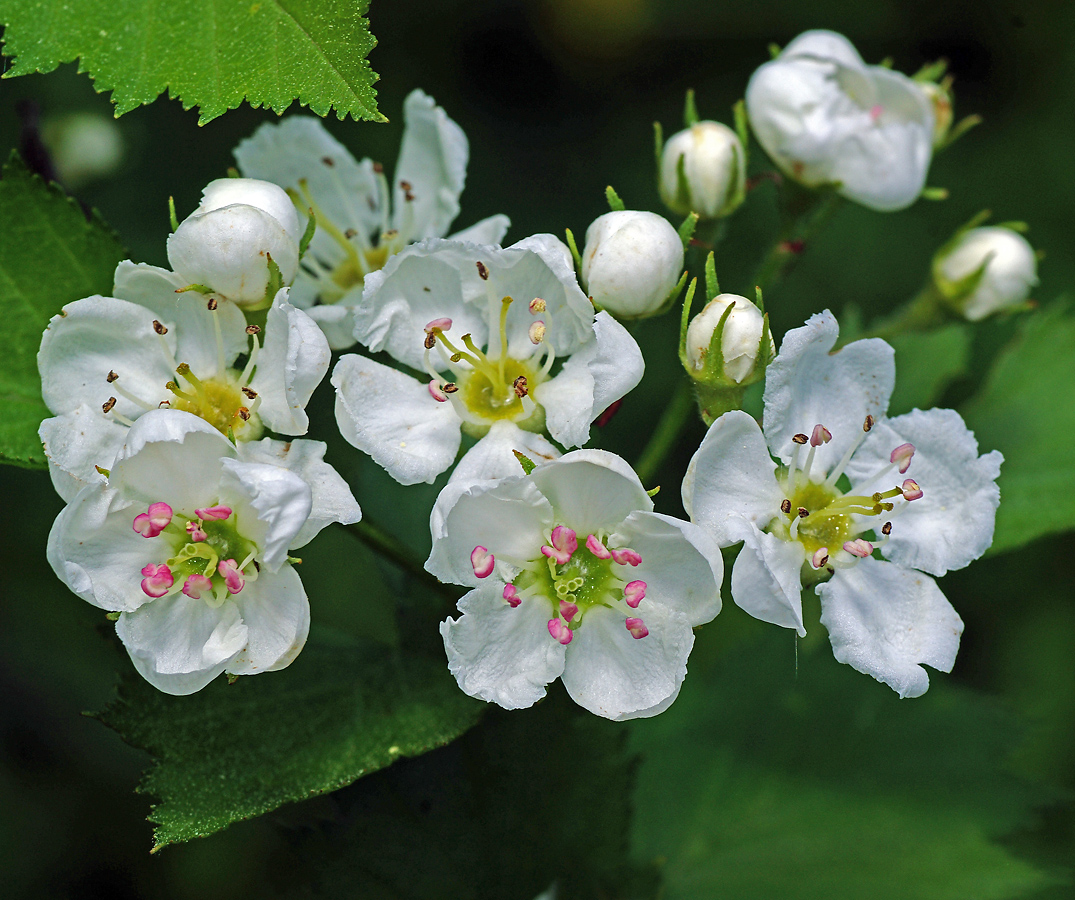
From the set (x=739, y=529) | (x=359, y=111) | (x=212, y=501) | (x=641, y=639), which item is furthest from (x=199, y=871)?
(x=359, y=111)

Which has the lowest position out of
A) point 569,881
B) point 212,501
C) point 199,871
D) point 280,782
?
point 199,871

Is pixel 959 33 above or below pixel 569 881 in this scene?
above

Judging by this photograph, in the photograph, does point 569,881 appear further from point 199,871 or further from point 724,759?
point 199,871

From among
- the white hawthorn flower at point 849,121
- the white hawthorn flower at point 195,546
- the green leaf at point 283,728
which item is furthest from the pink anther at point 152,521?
the white hawthorn flower at point 849,121

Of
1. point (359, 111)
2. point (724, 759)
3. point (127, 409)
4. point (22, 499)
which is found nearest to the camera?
point (359, 111)

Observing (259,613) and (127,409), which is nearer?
(259,613)

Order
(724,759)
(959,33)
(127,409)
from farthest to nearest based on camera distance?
(959,33), (724,759), (127,409)

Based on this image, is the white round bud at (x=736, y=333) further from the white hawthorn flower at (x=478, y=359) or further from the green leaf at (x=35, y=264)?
the green leaf at (x=35, y=264)
